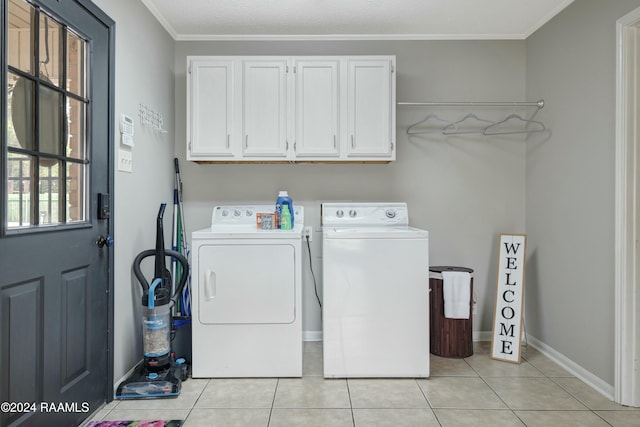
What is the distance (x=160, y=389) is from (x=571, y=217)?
2781 millimetres

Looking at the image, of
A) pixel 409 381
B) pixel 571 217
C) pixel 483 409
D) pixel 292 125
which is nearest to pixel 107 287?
pixel 292 125

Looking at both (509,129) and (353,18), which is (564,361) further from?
(353,18)

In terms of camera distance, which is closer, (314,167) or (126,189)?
(126,189)

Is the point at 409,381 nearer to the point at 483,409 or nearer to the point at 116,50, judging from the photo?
the point at 483,409

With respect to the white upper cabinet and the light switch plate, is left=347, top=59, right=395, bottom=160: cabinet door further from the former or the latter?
the light switch plate

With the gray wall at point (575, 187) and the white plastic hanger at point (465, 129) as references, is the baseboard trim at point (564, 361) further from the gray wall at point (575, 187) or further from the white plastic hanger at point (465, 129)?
the white plastic hanger at point (465, 129)

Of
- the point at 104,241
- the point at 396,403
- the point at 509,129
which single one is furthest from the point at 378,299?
the point at 509,129

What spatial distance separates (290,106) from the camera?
2.74 m

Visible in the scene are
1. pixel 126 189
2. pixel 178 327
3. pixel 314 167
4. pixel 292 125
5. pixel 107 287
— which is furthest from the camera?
A: pixel 314 167

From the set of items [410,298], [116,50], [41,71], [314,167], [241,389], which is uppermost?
[116,50]

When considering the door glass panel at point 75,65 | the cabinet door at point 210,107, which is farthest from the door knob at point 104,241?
the cabinet door at point 210,107

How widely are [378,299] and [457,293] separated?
69cm

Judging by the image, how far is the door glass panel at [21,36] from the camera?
4.67 feet

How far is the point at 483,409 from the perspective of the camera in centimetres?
204
